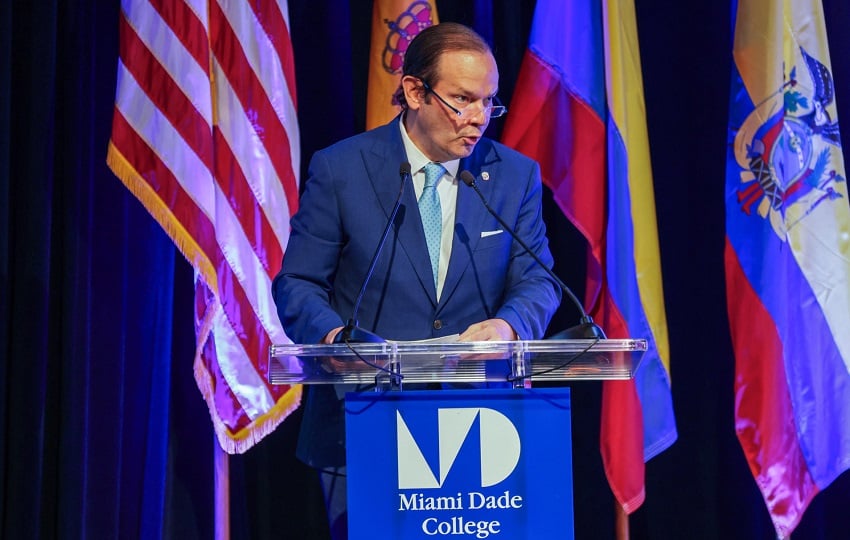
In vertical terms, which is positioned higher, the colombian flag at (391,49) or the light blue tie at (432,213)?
the colombian flag at (391,49)

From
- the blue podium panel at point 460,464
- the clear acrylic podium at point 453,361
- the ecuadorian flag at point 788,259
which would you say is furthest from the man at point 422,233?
the ecuadorian flag at point 788,259

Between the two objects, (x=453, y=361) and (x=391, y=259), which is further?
(x=391, y=259)

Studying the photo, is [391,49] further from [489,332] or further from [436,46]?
[489,332]

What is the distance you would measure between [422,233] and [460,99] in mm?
340

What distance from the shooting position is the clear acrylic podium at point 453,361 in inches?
74.9

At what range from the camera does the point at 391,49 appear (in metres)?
3.84

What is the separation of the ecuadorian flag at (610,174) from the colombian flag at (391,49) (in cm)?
41

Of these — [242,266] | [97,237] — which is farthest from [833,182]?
[97,237]

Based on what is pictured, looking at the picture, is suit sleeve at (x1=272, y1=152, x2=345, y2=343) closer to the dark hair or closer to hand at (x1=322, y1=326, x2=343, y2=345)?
hand at (x1=322, y1=326, x2=343, y2=345)

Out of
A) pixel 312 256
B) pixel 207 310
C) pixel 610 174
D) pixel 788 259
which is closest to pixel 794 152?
pixel 788 259

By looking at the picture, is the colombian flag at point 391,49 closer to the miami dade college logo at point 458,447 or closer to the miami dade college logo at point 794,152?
the miami dade college logo at point 794,152

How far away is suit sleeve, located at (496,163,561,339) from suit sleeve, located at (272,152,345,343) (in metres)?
0.42

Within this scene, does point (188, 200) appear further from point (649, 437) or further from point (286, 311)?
point (649, 437)

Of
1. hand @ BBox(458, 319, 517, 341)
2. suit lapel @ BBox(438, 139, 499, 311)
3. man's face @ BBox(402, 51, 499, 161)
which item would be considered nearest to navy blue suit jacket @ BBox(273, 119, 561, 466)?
suit lapel @ BBox(438, 139, 499, 311)
